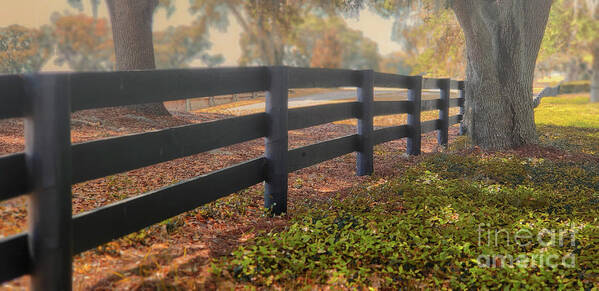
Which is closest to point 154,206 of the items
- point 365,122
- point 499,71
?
point 365,122

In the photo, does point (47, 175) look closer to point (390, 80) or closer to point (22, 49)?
point (390, 80)

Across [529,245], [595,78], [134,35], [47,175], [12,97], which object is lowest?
[529,245]

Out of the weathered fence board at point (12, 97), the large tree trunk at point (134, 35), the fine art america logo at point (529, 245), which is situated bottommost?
the fine art america logo at point (529, 245)

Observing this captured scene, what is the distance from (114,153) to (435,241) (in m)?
2.67

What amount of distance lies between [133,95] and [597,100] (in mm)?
33547

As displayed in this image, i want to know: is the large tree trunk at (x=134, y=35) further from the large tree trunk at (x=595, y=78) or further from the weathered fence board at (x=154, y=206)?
the large tree trunk at (x=595, y=78)

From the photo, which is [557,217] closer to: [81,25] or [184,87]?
[184,87]

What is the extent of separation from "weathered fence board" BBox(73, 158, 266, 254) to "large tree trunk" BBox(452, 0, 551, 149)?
251 inches

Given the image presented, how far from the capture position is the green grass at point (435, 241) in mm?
3730

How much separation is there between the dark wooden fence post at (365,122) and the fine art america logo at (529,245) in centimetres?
300

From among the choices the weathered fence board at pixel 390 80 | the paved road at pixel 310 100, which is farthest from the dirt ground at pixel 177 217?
the paved road at pixel 310 100

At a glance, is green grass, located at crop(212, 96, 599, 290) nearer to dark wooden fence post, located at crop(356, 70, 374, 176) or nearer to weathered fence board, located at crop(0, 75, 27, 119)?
dark wooden fence post, located at crop(356, 70, 374, 176)

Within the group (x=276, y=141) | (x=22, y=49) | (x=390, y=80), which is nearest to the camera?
(x=276, y=141)

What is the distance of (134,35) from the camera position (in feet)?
41.7
